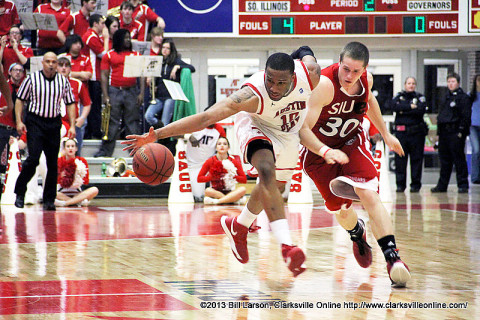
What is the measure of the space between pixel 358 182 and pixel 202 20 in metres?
10.4

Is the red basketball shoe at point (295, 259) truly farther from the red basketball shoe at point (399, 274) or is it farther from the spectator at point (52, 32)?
the spectator at point (52, 32)

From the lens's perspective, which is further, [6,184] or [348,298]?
[6,184]

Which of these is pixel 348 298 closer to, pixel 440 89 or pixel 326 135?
pixel 326 135

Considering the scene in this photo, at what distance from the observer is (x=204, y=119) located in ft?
15.6

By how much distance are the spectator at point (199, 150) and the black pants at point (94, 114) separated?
2036mm

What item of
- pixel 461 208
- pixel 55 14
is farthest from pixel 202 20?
pixel 461 208

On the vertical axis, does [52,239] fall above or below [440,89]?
below

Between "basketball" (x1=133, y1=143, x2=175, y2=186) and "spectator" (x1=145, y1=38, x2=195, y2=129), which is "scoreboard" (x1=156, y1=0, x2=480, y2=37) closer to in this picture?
"spectator" (x1=145, y1=38, x2=195, y2=129)

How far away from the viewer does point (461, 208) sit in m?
10.5

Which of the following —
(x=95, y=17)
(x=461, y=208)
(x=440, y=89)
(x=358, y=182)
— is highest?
(x=95, y=17)

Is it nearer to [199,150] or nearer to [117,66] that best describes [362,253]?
[199,150]

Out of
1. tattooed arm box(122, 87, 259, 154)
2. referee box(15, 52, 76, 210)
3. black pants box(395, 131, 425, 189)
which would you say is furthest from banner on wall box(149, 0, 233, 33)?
tattooed arm box(122, 87, 259, 154)

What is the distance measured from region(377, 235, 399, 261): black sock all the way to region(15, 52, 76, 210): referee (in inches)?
244

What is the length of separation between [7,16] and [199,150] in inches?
171
